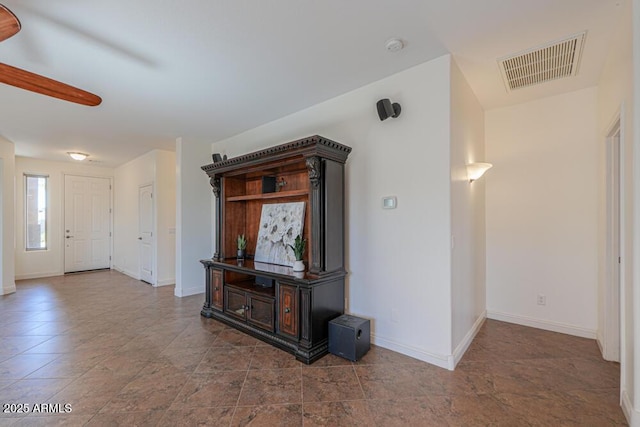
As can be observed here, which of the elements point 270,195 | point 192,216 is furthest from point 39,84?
point 192,216

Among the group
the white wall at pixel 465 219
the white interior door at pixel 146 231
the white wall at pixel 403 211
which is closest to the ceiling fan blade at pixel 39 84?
the white wall at pixel 403 211

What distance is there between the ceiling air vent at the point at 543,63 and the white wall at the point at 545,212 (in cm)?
63

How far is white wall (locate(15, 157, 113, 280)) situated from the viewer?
6473 mm

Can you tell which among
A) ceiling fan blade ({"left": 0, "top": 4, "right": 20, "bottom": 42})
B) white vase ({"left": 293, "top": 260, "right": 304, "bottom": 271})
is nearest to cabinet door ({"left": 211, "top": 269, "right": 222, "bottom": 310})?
white vase ({"left": 293, "top": 260, "right": 304, "bottom": 271})

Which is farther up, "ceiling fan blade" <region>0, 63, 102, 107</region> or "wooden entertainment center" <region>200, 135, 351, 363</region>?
"ceiling fan blade" <region>0, 63, 102, 107</region>

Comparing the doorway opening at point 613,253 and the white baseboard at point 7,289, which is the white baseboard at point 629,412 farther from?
the white baseboard at point 7,289

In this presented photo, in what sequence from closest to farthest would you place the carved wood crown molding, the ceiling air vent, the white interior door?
the ceiling air vent, the carved wood crown molding, the white interior door

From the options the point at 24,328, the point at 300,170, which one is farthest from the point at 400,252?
the point at 24,328

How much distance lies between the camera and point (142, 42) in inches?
92.2

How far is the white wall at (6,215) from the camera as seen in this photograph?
17.1 ft

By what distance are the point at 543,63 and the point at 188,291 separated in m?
5.71

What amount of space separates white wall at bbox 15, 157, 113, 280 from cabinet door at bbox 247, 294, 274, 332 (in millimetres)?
6504

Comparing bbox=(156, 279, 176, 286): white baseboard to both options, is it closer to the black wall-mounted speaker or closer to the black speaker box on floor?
the black speaker box on floor

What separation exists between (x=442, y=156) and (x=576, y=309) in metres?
2.50
